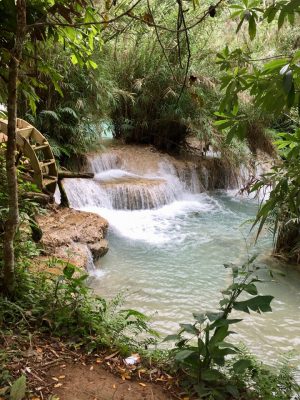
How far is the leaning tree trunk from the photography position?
216 cm

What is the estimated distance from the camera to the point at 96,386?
218 cm

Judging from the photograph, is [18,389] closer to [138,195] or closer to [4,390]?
[4,390]

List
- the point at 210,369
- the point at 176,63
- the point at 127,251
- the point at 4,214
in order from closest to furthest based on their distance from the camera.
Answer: the point at 210,369 → the point at 4,214 → the point at 127,251 → the point at 176,63

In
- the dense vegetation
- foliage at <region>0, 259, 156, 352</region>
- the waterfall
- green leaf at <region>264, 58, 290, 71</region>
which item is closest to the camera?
green leaf at <region>264, 58, 290, 71</region>

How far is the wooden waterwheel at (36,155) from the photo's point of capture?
5.97 meters

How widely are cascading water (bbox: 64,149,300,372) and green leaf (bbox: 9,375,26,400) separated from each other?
269cm

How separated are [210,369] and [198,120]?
8748mm

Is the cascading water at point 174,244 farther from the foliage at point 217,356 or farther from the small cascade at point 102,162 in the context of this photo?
the foliage at point 217,356

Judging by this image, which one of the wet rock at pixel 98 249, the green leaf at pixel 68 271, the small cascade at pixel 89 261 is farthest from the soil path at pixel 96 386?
the wet rock at pixel 98 249

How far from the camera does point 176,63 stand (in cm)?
1015

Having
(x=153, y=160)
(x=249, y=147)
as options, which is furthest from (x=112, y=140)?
(x=249, y=147)

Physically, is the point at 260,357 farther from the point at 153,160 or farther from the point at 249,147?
the point at 249,147

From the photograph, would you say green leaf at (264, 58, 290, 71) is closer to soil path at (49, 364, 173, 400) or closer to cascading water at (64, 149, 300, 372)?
soil path at (49, 364, 173, 400)

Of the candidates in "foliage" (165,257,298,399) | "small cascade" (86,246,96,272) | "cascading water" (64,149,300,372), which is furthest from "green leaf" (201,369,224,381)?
"small cascade" (86,246,96,272)
